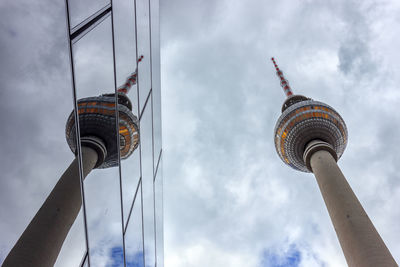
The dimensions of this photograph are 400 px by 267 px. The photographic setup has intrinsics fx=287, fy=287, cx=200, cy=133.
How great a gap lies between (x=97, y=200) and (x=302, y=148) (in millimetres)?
A: 34623

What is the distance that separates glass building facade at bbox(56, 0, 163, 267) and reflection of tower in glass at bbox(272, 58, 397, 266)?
15817 mm

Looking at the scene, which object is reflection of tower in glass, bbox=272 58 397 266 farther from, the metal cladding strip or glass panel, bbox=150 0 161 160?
the metal cladding strip

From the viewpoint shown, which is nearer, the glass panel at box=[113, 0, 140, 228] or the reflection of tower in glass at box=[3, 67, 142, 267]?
the reflection of tower in glass at box=[3, 67, 142, 267]

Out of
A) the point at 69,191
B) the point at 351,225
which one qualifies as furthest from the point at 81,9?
the point at 351,225

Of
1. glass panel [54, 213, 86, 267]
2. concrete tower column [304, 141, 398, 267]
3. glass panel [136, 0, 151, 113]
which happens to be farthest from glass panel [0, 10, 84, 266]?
concrete tower column [304, 141, 398, 267]

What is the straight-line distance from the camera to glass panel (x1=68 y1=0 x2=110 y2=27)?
147 inches

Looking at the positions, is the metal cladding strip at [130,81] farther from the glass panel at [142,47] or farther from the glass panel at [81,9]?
the glass panel at [81,9]

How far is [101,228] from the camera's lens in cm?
587

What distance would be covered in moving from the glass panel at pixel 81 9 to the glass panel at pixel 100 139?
0.93 ft

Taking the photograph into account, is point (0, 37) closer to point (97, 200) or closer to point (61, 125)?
point (61, 125)

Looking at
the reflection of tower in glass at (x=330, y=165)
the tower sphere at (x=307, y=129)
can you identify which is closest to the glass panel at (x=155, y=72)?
the reflection of tower in glass at (x=330, y=165)

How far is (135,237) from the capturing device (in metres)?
8.52

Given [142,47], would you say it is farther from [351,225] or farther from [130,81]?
[351,225]

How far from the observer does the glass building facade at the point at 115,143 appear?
437 centimetres
